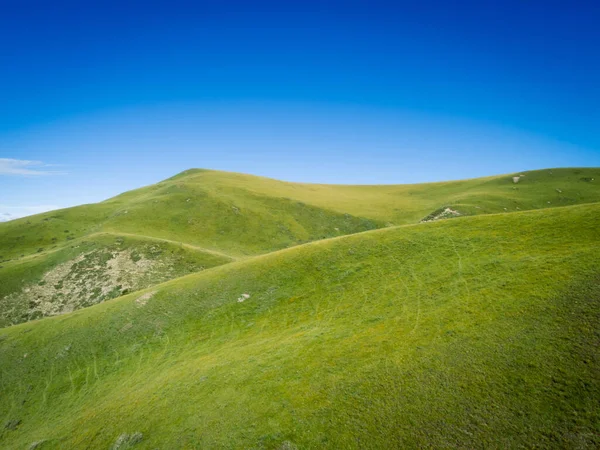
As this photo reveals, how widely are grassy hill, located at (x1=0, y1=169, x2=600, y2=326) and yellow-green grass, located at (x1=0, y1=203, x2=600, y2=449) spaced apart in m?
23.3

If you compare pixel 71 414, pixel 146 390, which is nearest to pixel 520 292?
pixel 146 390

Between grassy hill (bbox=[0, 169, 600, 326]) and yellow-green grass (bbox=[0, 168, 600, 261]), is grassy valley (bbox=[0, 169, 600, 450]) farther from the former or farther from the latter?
yellow-green grass (bbox=[0, 168, 600, 261])

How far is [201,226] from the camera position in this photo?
319ft

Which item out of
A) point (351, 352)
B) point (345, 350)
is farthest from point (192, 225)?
point (351, 352)

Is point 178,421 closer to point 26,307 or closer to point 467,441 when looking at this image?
point 467,441

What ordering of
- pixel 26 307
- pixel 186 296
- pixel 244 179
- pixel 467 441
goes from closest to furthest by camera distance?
pixel 467 441
pixel 186 296
pixel 26 307
pixel 244 179

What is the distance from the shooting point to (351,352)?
2192 cm

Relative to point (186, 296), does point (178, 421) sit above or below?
below

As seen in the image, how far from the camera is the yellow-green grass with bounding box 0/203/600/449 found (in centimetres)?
1541

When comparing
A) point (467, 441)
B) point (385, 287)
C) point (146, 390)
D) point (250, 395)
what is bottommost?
point (146, 390)

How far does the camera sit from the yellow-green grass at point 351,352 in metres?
15.4

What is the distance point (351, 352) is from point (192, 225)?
3406 inches

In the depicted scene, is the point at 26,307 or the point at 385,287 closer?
the point at 385,287

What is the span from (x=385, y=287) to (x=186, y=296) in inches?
1072
